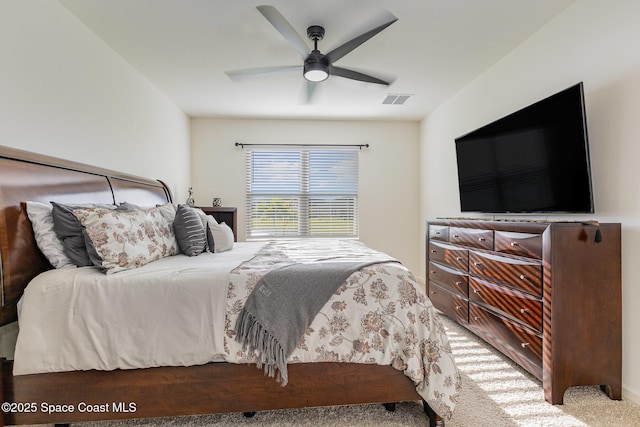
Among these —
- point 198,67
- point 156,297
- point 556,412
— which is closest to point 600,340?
point 556,412

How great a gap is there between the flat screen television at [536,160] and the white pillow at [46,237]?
9.77 ft

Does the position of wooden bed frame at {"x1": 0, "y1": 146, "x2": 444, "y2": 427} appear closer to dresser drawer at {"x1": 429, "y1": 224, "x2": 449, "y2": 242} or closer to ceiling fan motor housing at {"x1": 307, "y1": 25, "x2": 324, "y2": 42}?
dresser drawer at {"x1": 429, "y1": 224, "x2": 449, "y2": 242}

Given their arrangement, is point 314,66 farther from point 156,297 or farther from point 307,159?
point 307,159

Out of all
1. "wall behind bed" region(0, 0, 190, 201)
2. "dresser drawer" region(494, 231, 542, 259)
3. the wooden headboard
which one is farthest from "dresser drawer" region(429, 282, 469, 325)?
"wall behind bed" region(0, 0, 190, 201)

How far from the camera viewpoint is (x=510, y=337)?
2152mm

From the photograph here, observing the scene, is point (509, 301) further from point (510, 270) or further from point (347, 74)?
point (347, 74)

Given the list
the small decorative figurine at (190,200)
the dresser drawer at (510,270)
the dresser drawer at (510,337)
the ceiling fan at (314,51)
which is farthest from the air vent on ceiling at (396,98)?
the small decorative figurine at (190,200)

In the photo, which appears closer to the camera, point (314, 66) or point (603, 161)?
point (603, 161)

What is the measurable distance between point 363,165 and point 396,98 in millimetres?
1222

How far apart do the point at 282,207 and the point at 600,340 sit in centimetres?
383

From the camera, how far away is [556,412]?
5.64 feet

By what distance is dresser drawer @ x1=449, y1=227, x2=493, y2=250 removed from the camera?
2389 millimetres

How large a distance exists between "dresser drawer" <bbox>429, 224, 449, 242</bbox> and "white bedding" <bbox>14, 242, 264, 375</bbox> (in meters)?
2.24

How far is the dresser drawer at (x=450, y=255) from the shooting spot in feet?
8.88
